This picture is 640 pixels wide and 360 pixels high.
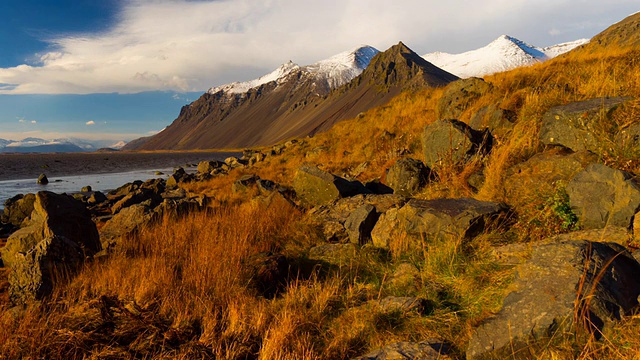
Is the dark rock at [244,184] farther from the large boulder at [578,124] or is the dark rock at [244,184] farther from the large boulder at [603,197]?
the large boulder at [603,197]

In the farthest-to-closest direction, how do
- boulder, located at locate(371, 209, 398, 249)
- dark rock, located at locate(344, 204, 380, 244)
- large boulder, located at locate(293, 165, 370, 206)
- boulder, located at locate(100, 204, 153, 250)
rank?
large boulder, located at locate(293, 165, 370, 206), boulder, located at locate(100, 204, 153, 250), dark rock, located at locate(344, 204, 380, 244), boulder, located at locate(371, 209, 398, 249)

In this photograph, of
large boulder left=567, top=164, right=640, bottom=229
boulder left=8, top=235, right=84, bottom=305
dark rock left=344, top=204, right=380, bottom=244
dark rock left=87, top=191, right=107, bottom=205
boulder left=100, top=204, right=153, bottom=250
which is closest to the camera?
large boulder left=567, top=164, right=640, bottom=229

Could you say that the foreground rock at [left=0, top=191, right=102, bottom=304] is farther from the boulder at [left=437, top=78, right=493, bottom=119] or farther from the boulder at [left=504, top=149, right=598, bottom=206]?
the boulder at [left=437, top=78, right=493, bottom=119]

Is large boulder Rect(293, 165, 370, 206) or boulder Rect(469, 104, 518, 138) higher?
boulder Rect(469, 104, 518, 138)

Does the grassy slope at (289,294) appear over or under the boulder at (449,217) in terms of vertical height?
under

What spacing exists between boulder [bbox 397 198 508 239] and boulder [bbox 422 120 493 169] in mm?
2007

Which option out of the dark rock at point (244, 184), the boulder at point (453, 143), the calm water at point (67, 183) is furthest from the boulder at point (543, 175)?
the calm water at point (67, 183)

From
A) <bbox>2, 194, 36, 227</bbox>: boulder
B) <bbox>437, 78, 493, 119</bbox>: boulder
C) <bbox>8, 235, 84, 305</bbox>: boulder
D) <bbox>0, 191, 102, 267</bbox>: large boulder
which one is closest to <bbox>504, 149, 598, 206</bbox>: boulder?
<bbox>437, 78, 493, 119</bbox>: boulder

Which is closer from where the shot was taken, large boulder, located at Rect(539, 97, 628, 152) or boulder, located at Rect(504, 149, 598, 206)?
boulder, located at Rect(504, 149, 598, 206)

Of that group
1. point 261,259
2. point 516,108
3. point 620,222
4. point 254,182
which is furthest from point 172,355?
point 254,182

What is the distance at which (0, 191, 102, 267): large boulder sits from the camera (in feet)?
22.1

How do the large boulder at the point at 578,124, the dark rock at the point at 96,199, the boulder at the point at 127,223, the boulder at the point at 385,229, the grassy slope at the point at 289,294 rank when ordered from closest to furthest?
the grassy slope at the point at 289,294 < the large boulder at the point at 578,124 < the boulder at the point at 385,229 < the boulder at the point at 127,223 < the dark rock at the point at 96,199

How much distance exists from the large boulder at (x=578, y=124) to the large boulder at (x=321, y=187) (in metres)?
3.88

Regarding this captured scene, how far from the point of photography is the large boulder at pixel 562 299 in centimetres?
249
